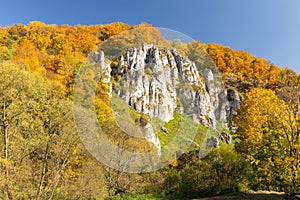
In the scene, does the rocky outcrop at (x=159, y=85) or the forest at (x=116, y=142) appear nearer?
the forest at (x=116, y=142)

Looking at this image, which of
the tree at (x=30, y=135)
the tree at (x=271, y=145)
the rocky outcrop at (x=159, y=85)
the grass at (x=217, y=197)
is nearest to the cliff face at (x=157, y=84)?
the rocky outcrop at (x=159, y=85)

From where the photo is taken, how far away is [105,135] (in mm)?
21750

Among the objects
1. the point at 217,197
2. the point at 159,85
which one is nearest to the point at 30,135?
the point at 217,197

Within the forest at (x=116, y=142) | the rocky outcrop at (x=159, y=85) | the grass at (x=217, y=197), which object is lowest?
the grass at (x=217, y=197)

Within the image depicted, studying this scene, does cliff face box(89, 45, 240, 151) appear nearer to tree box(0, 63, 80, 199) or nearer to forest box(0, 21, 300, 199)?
forest box(0, 21, 300, 199)

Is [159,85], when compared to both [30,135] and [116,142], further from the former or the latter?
[30,135]

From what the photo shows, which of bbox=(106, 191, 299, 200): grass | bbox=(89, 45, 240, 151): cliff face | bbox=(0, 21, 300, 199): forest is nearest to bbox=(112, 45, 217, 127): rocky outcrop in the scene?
bbox=(89, 45, 240, 151): cliff face

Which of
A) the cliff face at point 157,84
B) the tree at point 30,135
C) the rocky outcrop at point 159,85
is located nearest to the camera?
the tree at point 30,135

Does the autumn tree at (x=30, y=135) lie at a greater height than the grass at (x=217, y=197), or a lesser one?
greater

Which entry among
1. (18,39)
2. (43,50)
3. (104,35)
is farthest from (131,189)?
(18,39)

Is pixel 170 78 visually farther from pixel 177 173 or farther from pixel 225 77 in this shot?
pixel 225 77

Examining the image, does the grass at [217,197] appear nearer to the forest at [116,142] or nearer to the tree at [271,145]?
the forest at [116,142]

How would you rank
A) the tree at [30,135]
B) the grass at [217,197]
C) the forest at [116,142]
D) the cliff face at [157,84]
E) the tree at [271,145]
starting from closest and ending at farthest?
the tree at [30,135]
the forest at [116,142]
the tree at [271,145]
the grass at [217,197]
the cliff face at [157,84]

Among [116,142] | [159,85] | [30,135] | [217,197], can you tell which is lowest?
[217,197]
